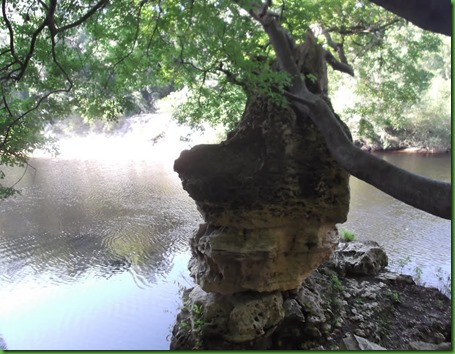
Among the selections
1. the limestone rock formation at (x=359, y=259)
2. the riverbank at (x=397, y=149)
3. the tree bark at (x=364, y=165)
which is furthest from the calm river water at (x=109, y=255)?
the riverbank at (x=397, y=149)

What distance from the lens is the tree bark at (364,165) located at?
3.40 m

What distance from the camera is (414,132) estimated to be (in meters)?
31.0

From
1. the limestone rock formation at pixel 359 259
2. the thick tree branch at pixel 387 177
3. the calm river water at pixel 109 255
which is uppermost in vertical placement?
the thick tree branch at pixel 387 177

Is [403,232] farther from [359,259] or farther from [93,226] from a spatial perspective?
[93,226]

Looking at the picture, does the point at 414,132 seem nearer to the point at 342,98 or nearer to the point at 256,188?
the point at 342,98

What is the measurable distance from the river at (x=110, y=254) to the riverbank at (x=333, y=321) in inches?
68.9

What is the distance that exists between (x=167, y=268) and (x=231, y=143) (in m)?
6.35

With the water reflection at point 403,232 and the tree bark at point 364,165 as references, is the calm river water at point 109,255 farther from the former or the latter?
the tree bark at point 364,165

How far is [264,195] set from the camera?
6.42 meters

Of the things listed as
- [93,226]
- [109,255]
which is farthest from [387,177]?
[93,226]

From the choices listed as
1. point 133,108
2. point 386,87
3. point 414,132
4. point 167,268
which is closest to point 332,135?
point 133,108

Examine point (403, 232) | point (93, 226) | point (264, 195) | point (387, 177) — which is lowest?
point (93, 226)

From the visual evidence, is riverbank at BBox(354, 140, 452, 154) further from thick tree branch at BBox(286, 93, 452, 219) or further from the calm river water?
thick tree branch at BBox(286, 93, 452, 219)

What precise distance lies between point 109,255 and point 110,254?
67mm
